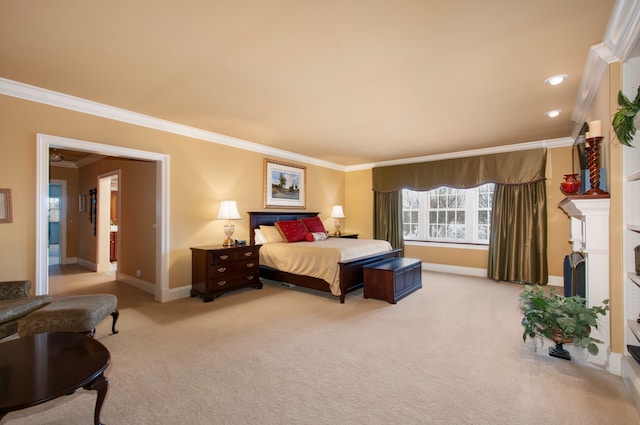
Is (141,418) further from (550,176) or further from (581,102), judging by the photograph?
(550,176)

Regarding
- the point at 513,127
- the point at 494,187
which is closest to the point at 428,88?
the point at 513,127

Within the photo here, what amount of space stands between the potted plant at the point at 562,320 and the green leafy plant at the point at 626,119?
1245 millimetres

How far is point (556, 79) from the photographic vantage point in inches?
107

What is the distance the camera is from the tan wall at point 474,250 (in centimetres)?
486

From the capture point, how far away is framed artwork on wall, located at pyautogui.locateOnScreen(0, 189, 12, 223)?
9.25ft

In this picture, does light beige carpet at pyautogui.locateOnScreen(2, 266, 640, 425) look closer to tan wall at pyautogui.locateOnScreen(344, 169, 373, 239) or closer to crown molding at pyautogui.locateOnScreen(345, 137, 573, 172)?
crown molding at pyautogui.locateOnScreen(345, 137, 573, 172)

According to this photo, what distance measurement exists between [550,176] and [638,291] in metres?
3.45

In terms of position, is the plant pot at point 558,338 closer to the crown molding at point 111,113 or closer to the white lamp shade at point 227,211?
the white lamp shade at point 227,211

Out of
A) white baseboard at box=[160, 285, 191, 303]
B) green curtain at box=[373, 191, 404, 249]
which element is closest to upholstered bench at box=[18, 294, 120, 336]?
white baseboard at box=[160, 285, 191, 303]

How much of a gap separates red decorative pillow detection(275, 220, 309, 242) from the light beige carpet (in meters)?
1.68

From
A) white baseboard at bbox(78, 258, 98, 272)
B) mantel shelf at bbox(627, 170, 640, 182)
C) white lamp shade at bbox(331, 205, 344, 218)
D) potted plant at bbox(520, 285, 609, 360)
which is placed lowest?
white baseboard at bbox(78, 258, 98, 272)

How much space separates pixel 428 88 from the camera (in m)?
2.95

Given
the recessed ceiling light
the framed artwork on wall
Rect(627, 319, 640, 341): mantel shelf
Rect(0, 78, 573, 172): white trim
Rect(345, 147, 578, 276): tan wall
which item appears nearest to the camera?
Rect(627, 319, 640, 341): mantel shelf

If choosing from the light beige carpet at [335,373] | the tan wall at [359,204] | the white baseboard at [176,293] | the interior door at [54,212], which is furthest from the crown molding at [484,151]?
the interior door at [54,212]
